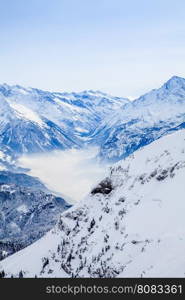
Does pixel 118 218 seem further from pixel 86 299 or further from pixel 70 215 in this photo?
pixel 86 299

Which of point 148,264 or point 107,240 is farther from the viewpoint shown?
point 107,240

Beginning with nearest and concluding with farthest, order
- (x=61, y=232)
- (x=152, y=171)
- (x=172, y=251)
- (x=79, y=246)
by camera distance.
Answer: (x=172, y=251), (x=79, y=246), (x=152, y=171), (x=61, y=232)

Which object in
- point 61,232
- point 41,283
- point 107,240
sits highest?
point 41,283

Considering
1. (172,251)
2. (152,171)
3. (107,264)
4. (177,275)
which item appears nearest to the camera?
(177,275)

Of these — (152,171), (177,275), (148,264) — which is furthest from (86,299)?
(152,171)

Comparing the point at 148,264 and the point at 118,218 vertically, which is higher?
the point at 148,264

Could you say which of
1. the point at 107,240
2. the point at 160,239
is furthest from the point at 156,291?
the point at 107,240
